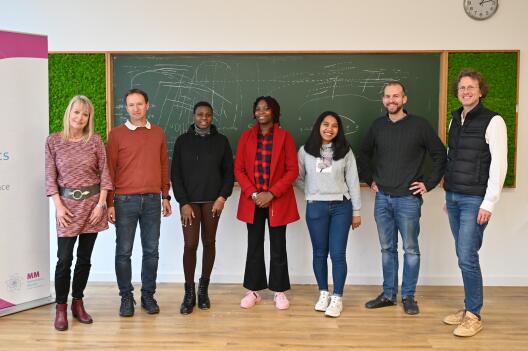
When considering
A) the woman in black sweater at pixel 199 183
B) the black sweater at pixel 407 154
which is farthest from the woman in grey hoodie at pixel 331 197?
the woman in black sweater at pixel 199 183

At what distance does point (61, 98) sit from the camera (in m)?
4.33

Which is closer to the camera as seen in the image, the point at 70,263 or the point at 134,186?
the point at 70,263

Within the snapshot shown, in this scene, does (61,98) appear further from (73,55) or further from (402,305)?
(402,305)

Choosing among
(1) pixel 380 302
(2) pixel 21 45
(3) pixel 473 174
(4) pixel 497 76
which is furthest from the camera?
(4) pixel 497 76

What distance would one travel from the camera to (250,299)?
375cm

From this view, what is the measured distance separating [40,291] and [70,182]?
106cm

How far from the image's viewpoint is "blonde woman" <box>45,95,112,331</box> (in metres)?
3.21

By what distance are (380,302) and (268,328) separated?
0.94 metres

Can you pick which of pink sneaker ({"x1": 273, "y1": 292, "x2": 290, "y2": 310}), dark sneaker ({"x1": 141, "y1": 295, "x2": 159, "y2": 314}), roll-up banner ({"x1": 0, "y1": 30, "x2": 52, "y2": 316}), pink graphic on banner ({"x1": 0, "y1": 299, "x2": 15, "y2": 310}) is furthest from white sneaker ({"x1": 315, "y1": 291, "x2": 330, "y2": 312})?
pink graphic on banner ({"x1": 0, "y1": 299, "x2": 15, "y2": 310})

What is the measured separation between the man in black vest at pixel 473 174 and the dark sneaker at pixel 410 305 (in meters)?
0.35

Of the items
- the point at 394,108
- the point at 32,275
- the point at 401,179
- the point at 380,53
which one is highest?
the point at 380,53

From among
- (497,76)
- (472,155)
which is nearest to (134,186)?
(472,155)

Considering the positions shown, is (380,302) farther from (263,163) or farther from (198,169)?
(198,169)

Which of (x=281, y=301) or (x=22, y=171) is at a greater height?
(x=22, y=171)
